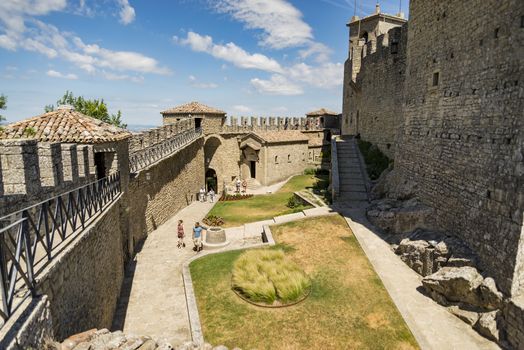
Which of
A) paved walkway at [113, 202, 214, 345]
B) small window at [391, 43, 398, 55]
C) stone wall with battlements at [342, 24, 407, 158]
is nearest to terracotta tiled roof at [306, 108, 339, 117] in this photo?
stone wall with battlements at [342, 24, 407, 158]

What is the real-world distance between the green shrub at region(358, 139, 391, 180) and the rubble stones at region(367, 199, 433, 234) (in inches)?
187

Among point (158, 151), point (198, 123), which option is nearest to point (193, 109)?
point (198, 123)

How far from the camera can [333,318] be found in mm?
8703

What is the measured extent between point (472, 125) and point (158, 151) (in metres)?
14.6

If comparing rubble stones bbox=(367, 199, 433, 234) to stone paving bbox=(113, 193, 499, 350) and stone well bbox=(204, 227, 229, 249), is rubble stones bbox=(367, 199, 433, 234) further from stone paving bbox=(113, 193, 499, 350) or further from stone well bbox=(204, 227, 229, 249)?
stone well bbox=(204, 227, 229, 249)

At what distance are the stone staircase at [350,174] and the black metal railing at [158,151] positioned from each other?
10227 millimetres

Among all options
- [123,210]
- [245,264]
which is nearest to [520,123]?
[245,264]

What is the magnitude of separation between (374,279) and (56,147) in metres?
9.52

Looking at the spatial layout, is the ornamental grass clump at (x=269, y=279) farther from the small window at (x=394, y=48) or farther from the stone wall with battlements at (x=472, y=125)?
the small window at (x=394, y=48)

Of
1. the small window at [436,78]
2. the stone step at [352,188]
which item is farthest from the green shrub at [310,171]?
the small window at [436,78]

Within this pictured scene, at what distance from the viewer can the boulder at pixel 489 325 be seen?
7879mm

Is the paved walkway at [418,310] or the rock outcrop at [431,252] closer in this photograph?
the paved walkway at [418,310]

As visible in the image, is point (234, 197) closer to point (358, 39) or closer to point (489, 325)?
point (358, 39)

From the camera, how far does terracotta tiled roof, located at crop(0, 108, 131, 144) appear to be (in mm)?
8312
